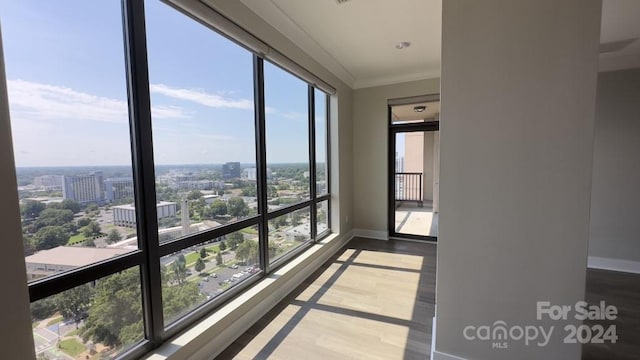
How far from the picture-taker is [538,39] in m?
1.50

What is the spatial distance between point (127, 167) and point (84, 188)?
0.23 metres

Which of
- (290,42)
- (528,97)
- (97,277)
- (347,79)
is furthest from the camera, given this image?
(347,79)

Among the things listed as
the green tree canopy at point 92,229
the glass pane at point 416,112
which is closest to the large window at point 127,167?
the green tree canopy at point 92,229

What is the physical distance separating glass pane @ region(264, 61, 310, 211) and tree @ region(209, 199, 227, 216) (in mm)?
635

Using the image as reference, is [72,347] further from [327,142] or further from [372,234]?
[372,234]

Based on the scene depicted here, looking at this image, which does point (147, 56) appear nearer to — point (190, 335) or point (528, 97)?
point (190, 335)

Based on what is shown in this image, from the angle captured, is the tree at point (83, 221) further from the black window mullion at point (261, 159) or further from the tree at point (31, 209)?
the black window mullion at point (261, 159)

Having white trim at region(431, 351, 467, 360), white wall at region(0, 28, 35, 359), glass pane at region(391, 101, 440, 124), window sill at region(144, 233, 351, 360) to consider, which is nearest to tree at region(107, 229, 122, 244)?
white wall at region(0, 28, 35, 359)

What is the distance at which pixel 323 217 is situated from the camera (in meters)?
4.24

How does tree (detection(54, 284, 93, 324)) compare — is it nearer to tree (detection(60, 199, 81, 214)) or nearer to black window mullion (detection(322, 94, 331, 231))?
tree (detection(60, 199, 81, 214))

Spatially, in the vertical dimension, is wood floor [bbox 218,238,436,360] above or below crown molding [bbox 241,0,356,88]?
below

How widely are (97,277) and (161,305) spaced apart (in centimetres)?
47

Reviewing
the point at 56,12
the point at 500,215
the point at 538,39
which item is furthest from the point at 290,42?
the point at 500,215

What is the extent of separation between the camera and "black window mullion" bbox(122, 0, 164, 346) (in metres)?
1.57
